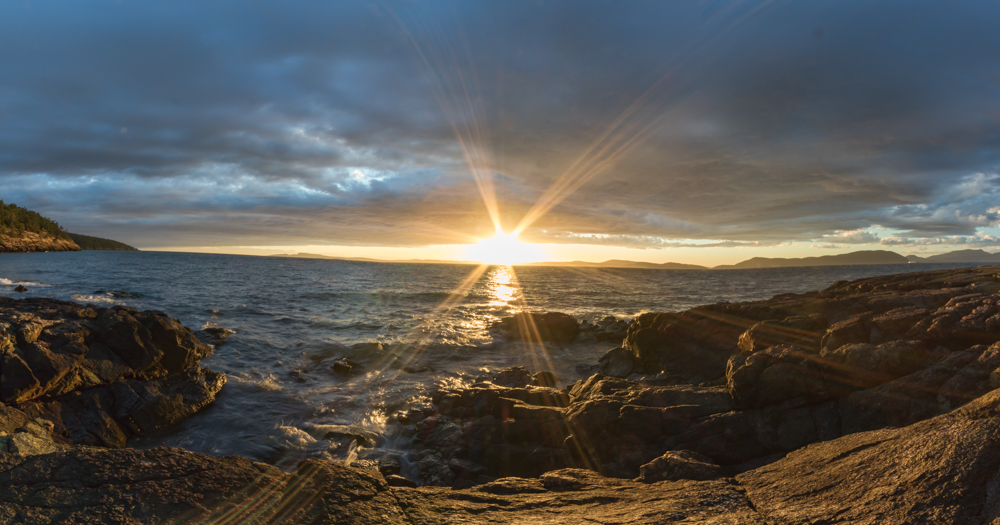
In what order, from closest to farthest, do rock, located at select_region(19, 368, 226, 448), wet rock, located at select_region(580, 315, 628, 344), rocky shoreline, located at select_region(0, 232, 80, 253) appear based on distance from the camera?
rock, located at select_region(19, 368, 226, 448)
wet rock, located at select_region(580, 315, 628, 344)
rocky shoreline, located at select_region(0, 232, 80, 253)

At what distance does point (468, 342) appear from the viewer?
24391 millimetres

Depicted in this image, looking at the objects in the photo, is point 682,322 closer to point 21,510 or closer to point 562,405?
point 562,405

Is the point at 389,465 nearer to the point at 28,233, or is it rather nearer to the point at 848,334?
the point at 848,334

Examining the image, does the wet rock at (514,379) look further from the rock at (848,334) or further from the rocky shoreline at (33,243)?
the rocky shoreline at (33,243)

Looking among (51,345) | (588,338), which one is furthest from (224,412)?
(588,338)

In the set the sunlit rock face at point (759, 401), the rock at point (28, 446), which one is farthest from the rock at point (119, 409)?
the sunlit rock face at point (759, 401)

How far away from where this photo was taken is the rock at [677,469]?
588cm

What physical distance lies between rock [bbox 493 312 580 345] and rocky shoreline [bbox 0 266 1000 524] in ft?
33.4

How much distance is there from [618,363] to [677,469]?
11.8m

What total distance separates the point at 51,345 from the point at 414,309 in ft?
89.9

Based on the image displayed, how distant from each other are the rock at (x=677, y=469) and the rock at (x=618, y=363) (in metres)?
10.3

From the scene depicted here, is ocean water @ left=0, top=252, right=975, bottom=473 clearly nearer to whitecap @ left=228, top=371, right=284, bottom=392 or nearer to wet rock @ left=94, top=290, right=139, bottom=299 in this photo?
whitecap @ left=228, top=371, right=284, bottom=392

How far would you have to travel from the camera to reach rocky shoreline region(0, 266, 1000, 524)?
3.89m

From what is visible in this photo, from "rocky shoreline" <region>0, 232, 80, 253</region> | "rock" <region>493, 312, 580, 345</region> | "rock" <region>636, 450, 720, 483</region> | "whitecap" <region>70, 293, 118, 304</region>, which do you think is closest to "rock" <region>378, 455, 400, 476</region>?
"rock" <region>636, 450, 720, 483</region>
